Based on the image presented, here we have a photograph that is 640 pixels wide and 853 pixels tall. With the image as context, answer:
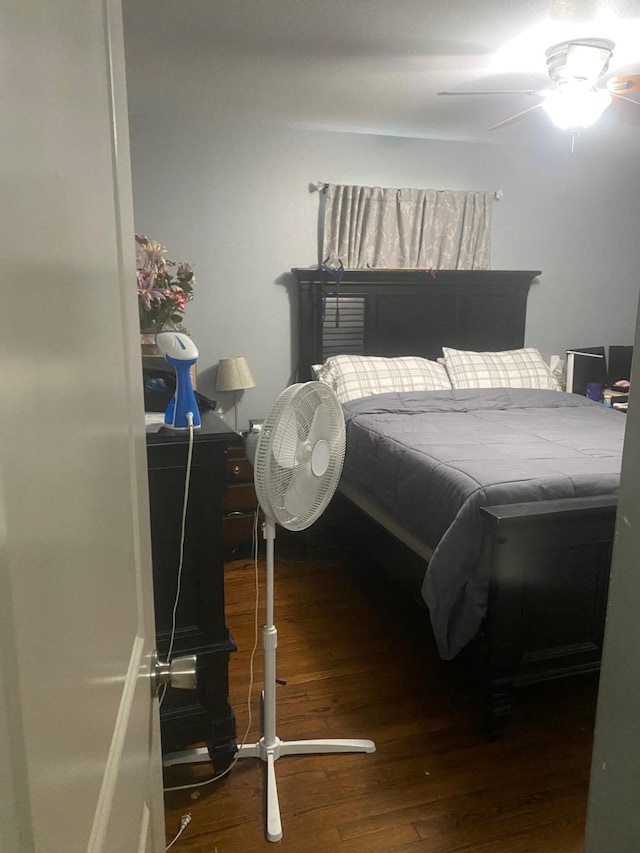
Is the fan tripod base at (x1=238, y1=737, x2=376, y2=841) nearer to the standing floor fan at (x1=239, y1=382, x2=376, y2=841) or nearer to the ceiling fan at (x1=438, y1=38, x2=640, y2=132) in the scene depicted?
the standing floor fan at (x1=239, y1=382, x2=376, y2=841)

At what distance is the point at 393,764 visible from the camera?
1941 millimetres

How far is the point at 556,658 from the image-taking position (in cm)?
213

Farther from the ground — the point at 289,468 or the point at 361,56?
the point at 361,56

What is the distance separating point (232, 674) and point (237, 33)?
2398mm

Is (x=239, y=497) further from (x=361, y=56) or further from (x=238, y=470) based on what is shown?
(x=361, y=56)

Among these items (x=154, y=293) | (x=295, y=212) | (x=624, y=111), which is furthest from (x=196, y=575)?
(x=624, y=111)

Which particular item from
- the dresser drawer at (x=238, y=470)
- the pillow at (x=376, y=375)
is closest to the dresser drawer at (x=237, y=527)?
the dresser drawer at (x=238, y=470)

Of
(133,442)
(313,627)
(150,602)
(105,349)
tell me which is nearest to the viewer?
(105,349)

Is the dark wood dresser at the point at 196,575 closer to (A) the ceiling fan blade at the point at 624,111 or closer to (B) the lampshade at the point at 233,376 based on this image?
(B) the lampshade at the point at 233,376

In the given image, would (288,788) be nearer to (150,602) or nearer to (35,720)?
(150,602)

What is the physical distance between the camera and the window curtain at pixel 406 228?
3.81 metres

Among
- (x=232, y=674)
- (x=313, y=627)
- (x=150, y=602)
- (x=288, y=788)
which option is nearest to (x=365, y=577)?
(x=313, y=627)

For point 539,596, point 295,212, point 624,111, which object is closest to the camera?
point 539,596

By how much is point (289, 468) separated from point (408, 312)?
101 inches
